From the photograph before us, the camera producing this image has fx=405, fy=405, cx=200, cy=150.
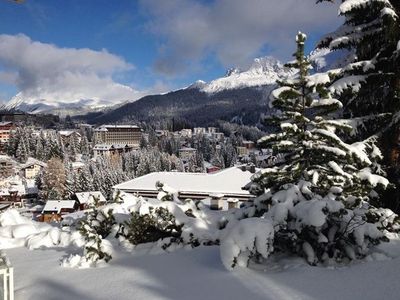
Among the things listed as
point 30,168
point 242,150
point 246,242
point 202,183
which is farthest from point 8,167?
point 246,242

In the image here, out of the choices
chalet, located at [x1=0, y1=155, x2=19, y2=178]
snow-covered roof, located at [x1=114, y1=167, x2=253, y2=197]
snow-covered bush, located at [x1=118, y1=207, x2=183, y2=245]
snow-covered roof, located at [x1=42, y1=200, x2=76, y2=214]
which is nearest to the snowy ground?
snow-covered bush, located at [x1=118, y1=207, x2=183, y2=245]

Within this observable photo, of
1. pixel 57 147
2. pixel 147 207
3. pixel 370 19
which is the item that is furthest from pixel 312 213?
pixel 57 147

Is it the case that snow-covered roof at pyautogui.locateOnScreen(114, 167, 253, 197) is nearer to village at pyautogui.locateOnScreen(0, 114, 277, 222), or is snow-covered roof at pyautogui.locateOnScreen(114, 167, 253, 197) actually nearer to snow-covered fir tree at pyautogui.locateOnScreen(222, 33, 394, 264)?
village at pyautogui.locateOnScreen(0, 114, 277, 222)

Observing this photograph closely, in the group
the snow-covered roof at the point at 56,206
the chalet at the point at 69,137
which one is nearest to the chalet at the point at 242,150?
the chalet at the point at 69,137

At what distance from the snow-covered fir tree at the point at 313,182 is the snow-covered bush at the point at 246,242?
5cm

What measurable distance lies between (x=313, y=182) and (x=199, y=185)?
2426 cm

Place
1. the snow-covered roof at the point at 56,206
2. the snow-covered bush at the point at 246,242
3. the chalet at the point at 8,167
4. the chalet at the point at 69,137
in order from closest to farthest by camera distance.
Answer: the snow-covered bush at the point at 246,242, the snow-covered roof at the point at 56,206, the chalet at the point at 8,167, the chalet at the point at 69,137

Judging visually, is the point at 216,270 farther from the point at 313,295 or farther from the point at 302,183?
the point at 302,183

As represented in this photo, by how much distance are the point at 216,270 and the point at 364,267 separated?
2034mm

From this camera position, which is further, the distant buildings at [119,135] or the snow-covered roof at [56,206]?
the distant buildings at [119,135]

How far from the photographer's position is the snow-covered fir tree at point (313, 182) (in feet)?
19.0

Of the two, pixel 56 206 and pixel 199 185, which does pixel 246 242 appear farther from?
pixel 56 206

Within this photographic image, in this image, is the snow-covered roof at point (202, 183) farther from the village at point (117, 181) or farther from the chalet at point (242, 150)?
the chalet at point (242, 150)

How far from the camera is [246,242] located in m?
5.54
